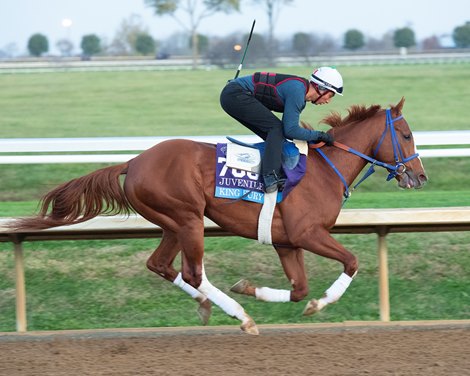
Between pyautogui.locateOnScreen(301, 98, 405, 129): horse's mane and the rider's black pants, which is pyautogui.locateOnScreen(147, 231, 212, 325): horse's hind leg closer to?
the rider's black pants

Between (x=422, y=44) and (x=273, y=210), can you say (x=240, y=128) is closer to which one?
(x=273, y=210)

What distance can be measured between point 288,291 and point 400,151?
1287mm

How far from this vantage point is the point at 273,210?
6.09 m

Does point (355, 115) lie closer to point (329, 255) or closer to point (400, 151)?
point (400, 151)

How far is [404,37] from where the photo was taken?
3953 centimetres

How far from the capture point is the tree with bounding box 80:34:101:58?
4103 cm

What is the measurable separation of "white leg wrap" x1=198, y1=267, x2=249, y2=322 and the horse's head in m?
1.47

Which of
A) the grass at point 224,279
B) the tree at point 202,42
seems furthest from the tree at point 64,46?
the grass at point 224,279

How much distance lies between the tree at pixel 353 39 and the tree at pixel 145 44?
9639mm

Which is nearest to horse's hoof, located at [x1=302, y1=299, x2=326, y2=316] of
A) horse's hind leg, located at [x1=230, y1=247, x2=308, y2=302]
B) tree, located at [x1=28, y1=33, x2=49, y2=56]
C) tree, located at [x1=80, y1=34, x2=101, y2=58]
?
horse's hind leg, located at [x1=230, y1=247, x2=308, y2=302]

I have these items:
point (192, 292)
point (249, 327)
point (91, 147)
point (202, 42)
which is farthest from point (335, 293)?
point (202, 42)

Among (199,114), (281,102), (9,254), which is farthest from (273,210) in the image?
(199,114)

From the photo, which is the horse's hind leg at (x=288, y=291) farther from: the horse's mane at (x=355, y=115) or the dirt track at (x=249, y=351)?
the horse's mane at (x=355, y=115)

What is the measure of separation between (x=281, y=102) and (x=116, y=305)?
2.12 meters
